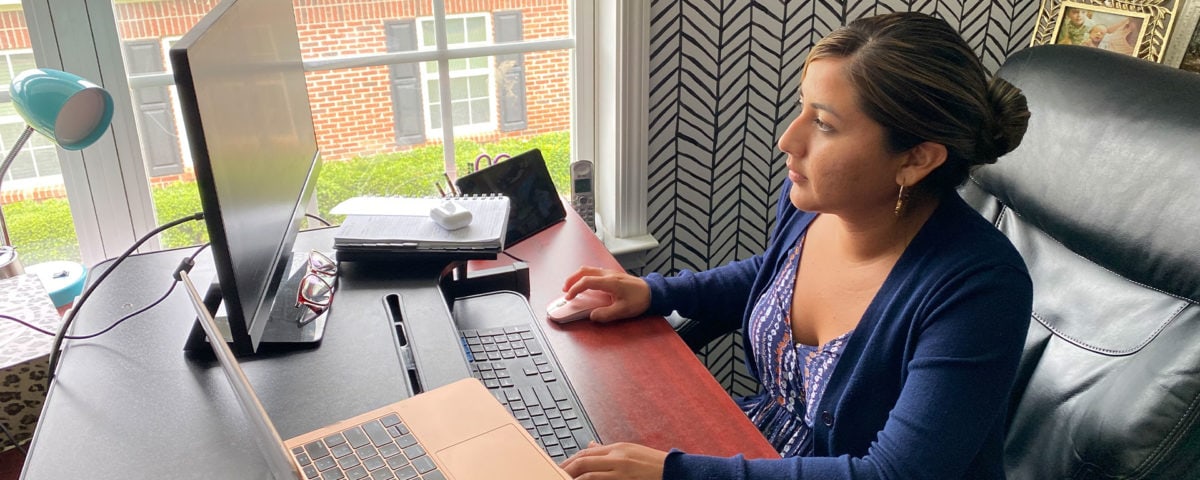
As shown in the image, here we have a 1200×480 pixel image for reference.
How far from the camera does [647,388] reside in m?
1.07

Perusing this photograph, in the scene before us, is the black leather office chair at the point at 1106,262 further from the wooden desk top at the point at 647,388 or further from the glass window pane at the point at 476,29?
the glass window pane at the point at 476,29

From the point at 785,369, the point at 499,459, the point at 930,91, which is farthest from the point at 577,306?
the point at 930,91

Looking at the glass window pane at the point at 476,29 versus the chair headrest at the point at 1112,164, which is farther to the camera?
the glass window pane at the point at 476,29

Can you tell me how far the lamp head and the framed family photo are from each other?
5.95 ft

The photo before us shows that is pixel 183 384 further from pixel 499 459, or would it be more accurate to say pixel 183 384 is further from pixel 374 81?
pixel 374 81

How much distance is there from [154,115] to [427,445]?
0.96m

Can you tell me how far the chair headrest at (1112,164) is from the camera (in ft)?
3.29

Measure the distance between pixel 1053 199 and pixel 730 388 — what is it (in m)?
1.05

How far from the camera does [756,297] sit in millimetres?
1344

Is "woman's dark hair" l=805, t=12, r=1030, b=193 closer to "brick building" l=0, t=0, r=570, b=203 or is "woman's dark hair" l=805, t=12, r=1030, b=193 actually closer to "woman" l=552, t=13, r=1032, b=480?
"woman" l=552, t=13, r=1032, b=480

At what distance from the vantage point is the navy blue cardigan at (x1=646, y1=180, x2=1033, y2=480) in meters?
0.94

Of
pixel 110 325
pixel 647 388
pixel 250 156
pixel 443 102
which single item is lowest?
pixel 647 388

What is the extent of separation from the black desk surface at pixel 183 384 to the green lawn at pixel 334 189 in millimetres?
356

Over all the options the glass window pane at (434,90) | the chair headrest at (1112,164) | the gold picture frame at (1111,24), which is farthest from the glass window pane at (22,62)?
the gold picture frame at (1111,24)
